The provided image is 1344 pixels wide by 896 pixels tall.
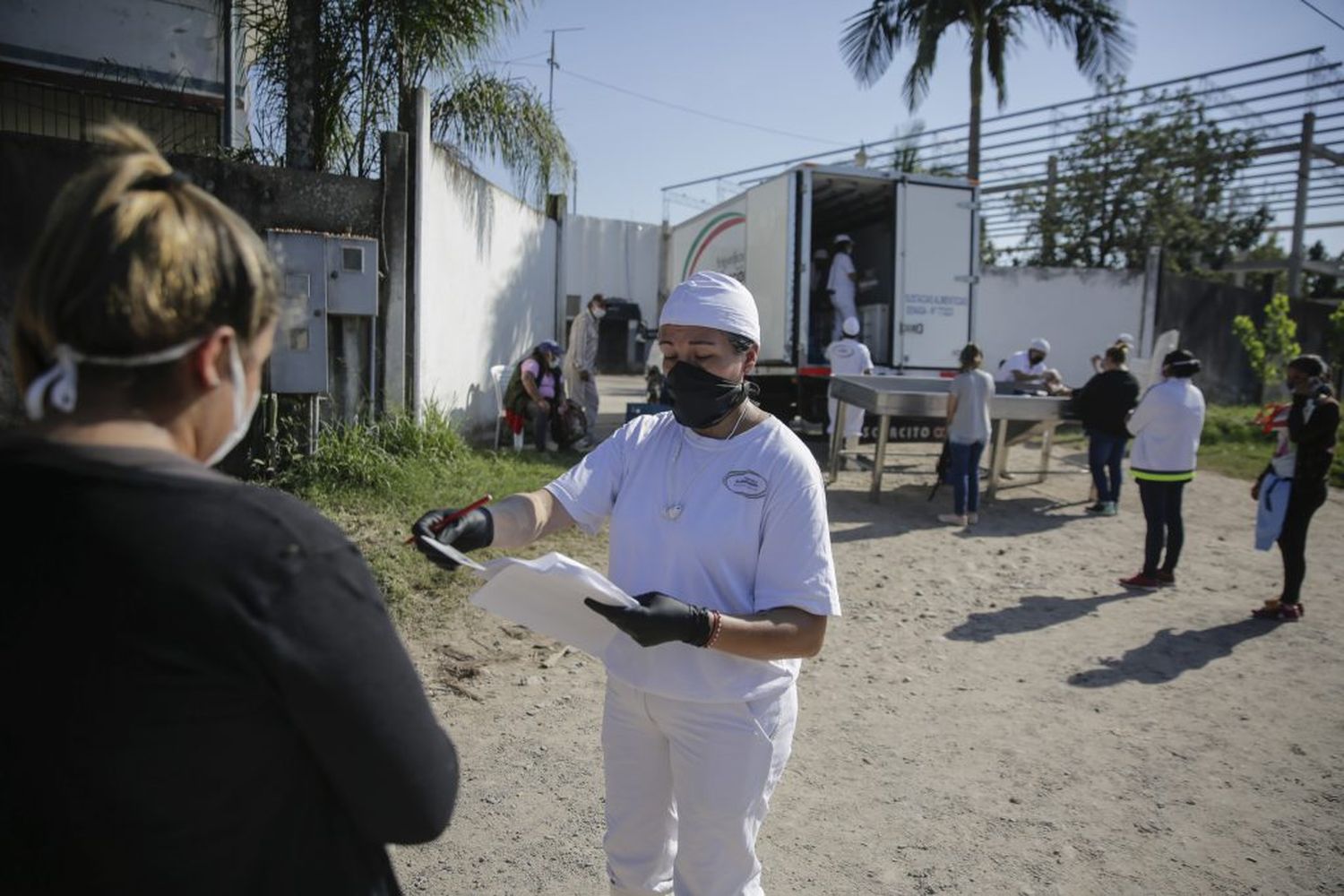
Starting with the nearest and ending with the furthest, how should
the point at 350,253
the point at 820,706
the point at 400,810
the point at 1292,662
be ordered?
the point at 400,810, the point at 820,706, the point at 1292,662, the point at 350,253

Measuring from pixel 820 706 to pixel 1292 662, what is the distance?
3.21 metres

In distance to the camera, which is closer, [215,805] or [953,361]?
[215,805]

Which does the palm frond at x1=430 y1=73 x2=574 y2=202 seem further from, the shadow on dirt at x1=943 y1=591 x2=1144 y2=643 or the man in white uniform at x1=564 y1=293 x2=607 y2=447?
the shadow on dirt at x1=943 y1=591 x2=1144 y2=643

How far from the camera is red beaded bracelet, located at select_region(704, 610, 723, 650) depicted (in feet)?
6.40

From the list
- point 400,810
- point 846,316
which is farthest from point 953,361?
point 400,810

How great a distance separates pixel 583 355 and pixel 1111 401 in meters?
6.24

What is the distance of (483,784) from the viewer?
3.70 meters

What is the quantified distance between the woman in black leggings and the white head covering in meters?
5.69

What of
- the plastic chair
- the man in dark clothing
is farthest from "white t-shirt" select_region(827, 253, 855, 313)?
the plastic chair

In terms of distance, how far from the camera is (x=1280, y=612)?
20.7 ft

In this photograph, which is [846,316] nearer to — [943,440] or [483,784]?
[943,440]

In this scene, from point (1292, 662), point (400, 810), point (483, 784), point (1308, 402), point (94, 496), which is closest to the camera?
point (94, 496)

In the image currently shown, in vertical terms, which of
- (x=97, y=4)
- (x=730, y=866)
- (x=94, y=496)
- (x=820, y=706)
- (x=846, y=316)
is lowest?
(x=820, y=706)

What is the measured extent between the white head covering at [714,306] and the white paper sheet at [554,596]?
0.72 m
